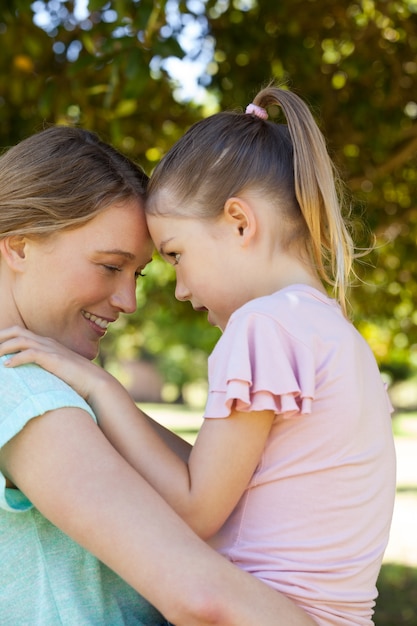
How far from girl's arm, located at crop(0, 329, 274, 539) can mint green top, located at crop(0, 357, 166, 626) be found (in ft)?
0.28

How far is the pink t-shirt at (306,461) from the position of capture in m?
2.13

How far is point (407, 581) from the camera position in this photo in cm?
1028

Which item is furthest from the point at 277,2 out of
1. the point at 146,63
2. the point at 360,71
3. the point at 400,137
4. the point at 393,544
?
the point at 393,544

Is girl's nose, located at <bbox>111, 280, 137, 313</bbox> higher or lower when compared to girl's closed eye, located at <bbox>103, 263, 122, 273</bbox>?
lower

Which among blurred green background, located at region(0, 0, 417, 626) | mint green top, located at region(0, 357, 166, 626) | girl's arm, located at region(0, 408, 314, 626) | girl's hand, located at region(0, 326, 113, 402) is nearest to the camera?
girl's arm, located at region(0, 408, 314, 626)

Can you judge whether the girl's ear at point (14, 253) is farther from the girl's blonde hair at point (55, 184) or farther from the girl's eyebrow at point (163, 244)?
the girl's eyebrow at point (163, 244)

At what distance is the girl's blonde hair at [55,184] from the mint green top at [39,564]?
452mm

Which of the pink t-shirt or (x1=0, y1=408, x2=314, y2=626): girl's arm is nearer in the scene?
(x1=0, y1=408, x2=314, y2=626): girl's arm

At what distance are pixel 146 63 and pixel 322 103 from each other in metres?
2.65

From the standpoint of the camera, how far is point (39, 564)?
216 cm

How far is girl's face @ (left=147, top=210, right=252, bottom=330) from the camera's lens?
2.50 metres

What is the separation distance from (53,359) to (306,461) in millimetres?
628

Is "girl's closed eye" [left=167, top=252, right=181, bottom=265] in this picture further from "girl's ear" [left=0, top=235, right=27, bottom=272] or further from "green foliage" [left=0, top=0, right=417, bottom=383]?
"green foliage" [left=0, top=0, right=417, bottom=383]

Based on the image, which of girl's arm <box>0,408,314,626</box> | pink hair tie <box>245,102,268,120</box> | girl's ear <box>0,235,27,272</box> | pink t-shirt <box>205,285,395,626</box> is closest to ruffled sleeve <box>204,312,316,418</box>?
pink t-shirt <box>205,285,395,626</box>
